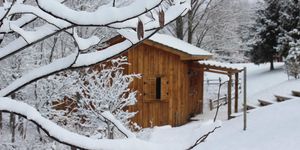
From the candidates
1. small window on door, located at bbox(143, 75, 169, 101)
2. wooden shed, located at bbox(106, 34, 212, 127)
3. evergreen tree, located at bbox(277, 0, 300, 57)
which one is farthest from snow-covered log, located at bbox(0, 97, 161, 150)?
evergreen tree, located at bbox(277, 0, 300, 57)

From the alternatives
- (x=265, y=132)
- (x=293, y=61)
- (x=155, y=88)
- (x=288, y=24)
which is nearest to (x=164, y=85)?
(x=155, y=88)

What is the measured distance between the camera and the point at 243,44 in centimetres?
2494

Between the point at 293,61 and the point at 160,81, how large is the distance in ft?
28.1

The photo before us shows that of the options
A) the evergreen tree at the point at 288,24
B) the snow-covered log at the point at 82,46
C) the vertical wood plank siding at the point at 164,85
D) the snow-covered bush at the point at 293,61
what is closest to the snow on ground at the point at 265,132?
the vertical wood plank siding at the point at 164,85

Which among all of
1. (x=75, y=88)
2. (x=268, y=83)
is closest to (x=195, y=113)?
(x=75, y=88)

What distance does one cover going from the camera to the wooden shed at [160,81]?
524 inches

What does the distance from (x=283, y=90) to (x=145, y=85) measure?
4762 mm

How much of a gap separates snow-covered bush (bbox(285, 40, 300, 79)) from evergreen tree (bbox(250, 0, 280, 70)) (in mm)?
1892

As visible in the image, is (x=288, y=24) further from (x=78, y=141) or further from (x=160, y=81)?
(x=78, y=141)

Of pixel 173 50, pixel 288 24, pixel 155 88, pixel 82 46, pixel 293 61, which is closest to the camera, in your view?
pixel 82 46

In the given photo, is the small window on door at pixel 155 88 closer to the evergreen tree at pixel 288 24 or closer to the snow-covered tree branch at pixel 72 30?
the evergreen tree at pixel 288 24

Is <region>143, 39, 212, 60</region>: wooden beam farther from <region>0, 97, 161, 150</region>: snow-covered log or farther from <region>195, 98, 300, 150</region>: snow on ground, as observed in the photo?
<region>0, 97, 161, 150</region>: snow-covered log

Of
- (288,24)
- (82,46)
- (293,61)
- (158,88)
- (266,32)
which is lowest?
(158,88)

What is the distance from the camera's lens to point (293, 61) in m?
19.0
